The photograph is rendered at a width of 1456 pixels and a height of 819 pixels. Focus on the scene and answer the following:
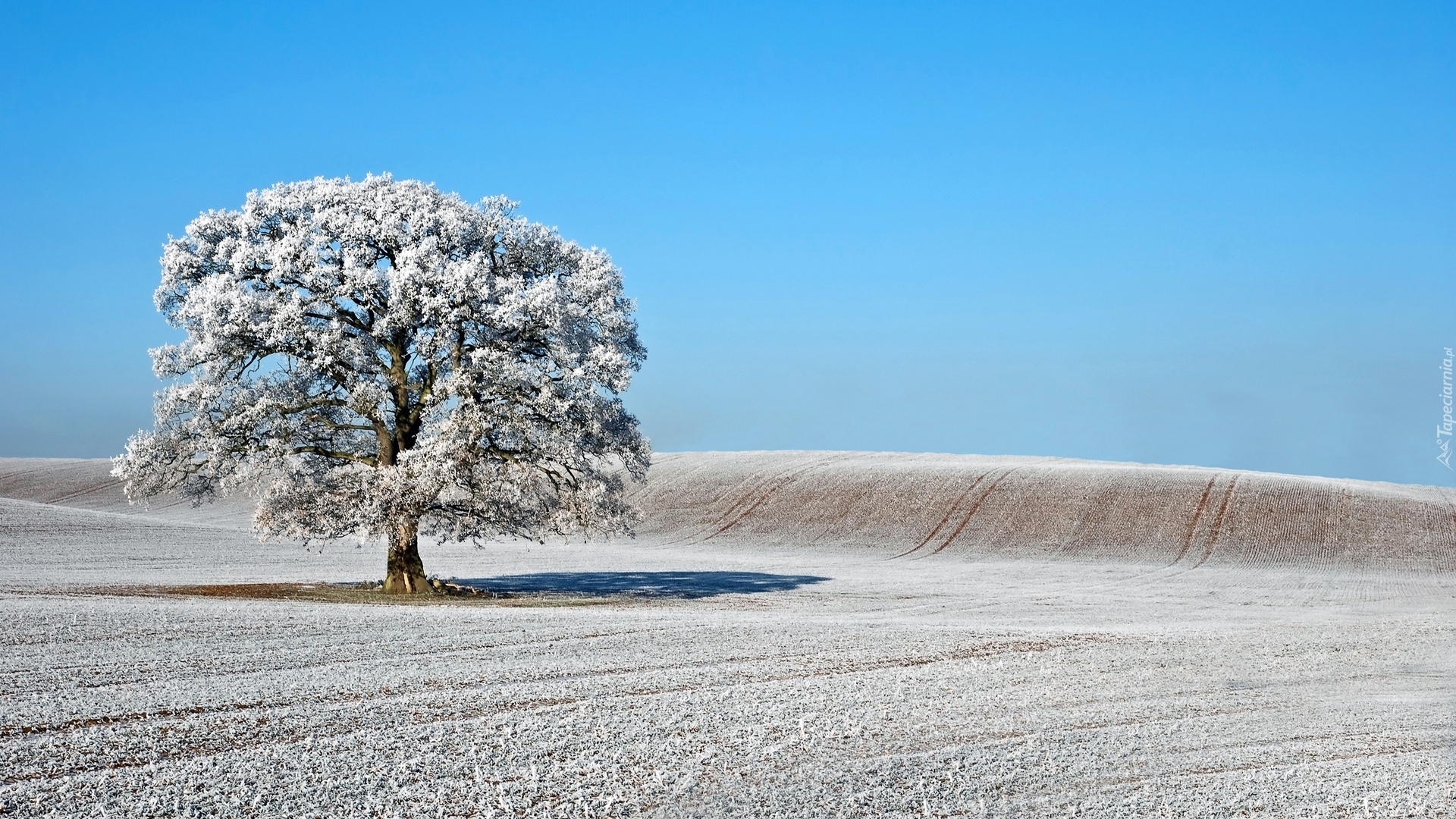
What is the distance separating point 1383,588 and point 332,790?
41.8 m

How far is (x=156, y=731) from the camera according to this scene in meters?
12.3

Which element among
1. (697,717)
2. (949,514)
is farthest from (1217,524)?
(697,717)

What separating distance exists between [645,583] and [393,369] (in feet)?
41.7

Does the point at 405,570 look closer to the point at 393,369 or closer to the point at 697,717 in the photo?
the point at 393,369

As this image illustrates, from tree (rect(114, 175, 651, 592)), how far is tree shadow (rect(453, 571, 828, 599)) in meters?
4.70

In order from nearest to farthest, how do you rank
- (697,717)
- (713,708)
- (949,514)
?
(697,717), (713,708), (949,514)

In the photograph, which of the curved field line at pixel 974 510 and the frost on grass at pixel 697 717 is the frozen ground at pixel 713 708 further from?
the curved field line at pixel 974 510

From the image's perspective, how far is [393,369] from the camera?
3055 cm

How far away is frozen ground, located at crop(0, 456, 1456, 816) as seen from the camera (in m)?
10.7

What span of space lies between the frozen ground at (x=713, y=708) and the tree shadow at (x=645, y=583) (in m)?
2.93

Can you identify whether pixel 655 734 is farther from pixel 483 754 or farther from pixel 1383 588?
pixel 1383 588

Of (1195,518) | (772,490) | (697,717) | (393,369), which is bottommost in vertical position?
(697,717)

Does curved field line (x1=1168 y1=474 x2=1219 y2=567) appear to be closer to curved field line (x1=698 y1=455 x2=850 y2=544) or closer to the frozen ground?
the frozen ground

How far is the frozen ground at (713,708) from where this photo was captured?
1074 centimetres
